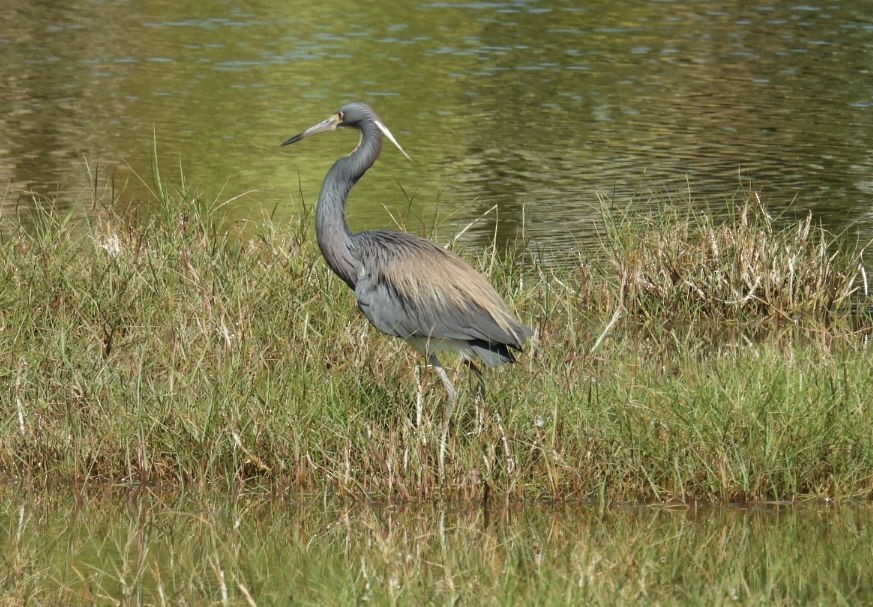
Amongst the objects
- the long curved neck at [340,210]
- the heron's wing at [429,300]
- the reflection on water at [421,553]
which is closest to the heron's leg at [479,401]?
the heron's wing at [429,300]

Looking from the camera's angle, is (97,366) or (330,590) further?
(97,366)

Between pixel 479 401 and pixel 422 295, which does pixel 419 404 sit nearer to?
pixel 479 401

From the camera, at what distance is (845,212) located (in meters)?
11.0

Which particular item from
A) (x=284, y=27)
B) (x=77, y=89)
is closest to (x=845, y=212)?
(x=77, y=89)

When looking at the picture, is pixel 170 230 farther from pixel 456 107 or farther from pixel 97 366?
pixel 456 107

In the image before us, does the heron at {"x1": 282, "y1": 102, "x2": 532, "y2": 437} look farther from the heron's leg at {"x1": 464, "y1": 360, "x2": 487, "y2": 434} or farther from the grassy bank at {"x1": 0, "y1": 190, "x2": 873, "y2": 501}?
the grassy bank at {"x1": 0, "y1": 190, "x2": 873, "y2": 501}

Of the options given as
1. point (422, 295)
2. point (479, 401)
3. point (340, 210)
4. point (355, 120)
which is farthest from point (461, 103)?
point (479, 401)

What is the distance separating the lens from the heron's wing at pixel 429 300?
6230mm

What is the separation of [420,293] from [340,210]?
0.58 meters

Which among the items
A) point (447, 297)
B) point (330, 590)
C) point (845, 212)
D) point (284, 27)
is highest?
point (447, 297)

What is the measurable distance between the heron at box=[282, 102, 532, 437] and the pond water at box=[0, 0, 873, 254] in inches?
52.9

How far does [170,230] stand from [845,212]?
5.16 meters

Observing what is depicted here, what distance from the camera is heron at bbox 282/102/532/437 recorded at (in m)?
6.23

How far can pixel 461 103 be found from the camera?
1692 centimetres
